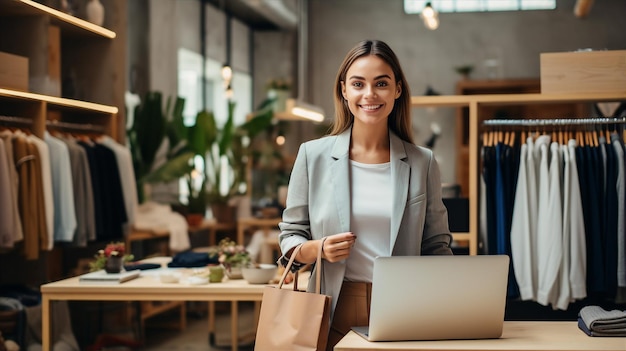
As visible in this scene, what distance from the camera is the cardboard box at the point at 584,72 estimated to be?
3801 mm

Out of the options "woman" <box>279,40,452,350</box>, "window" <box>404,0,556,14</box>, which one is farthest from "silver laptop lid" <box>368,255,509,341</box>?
"window" <box>404,0,556,14</box>

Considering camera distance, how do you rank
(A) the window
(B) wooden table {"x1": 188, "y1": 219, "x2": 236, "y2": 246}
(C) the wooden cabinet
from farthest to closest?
(A) the window
(B) wooden table {"x1": 188, "y1": 219, "x2": 236, "y2": 246}
(C) the wooden cabinet

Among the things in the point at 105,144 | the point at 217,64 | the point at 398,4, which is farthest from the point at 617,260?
the point at 398,4

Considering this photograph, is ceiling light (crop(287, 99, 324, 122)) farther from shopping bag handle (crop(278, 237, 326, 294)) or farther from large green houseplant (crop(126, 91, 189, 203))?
shopping bag handle (crop(278, 237, 326, 294))

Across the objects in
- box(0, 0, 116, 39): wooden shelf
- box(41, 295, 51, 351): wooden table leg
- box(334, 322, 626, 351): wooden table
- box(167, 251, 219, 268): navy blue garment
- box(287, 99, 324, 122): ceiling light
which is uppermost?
box(0, 0, 116, 39): wooden shelf

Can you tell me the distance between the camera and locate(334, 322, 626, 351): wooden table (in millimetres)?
2014

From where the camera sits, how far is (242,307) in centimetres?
791

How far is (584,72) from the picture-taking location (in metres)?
3.83

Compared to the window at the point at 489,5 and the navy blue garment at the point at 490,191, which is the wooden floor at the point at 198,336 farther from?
the window at the point at 489,5

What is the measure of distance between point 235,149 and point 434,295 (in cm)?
684

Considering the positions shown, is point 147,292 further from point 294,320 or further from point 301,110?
point 301,110

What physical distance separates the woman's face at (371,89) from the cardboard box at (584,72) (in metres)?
1.77

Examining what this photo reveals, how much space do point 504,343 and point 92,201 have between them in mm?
3934

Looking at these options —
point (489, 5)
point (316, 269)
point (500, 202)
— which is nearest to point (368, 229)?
point (316, 269)
